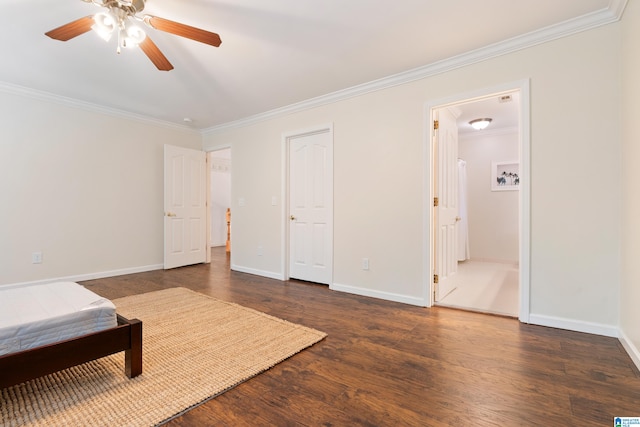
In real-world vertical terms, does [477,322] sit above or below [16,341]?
below

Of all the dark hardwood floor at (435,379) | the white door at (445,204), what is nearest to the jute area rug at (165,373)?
the dark hardwood floor at (435,379)

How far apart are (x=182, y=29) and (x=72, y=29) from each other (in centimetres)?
74

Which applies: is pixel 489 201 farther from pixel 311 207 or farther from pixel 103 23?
pixel 103 23

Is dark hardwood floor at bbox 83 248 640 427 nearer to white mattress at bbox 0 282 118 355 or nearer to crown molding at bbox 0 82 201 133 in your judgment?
white mattress at bbox 0 282 118 355

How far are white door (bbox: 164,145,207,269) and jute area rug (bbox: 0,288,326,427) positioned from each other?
7.55 feet

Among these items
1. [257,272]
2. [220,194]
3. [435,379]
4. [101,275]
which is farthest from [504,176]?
[101,275]

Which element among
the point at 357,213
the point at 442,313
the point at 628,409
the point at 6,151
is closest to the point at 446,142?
the point at 357,213

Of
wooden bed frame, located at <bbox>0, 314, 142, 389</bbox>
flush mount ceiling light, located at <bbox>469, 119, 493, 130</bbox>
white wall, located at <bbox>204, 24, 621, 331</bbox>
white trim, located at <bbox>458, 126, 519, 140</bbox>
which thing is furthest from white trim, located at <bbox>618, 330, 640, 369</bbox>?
white trim, located at <bbox>458, 126, 519, 140</bbox>

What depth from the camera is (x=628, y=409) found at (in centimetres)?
145

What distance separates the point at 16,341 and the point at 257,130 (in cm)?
377

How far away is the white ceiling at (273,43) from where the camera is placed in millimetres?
2133

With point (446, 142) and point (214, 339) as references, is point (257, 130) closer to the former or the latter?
point (446, 142)

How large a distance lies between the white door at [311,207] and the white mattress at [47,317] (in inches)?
99.5

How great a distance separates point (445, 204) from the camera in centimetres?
341
